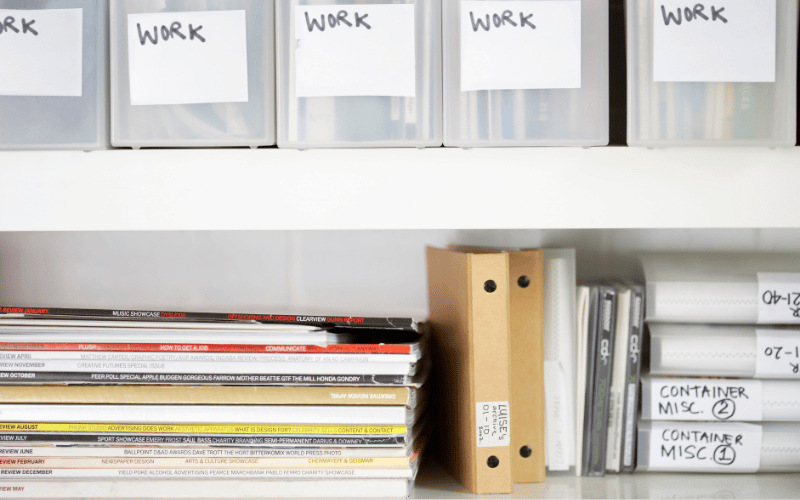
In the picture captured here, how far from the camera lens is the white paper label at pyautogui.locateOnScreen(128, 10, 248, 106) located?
58 cm

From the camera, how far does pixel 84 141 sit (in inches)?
23.7

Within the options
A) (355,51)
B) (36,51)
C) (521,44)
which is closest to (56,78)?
(36,51)

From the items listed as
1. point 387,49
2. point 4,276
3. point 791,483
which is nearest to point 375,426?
point 387,49

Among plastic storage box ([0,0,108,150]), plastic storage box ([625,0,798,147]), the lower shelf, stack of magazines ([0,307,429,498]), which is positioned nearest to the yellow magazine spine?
stack of magazines ([0,307,429,498])

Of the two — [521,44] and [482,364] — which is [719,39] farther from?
[482,364]

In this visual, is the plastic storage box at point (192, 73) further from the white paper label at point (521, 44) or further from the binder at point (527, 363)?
the binder at point (527, 363)

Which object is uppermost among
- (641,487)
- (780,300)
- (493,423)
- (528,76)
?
(528,76)

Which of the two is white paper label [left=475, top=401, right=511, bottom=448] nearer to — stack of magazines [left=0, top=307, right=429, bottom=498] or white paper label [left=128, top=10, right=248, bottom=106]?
stack of magazines [left=0, top=307, right=429, bottom=498]

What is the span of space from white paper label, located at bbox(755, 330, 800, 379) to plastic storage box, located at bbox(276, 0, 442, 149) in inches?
20.3

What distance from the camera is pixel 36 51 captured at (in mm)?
591

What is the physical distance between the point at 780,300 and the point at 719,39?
1.23 ft

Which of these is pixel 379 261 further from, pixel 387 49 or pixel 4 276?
pixel 4 276

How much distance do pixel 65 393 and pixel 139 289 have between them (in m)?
0.30

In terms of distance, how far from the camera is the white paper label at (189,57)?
583 mm
